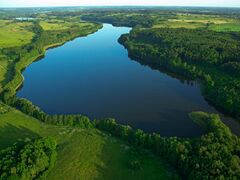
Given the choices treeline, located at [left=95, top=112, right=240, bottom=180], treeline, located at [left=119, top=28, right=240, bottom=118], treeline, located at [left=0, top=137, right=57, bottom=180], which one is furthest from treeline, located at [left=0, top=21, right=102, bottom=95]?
treeline, located at [left=95, top=112, right=240, bottom=180]

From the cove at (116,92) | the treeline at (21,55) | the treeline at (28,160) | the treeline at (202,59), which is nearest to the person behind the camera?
the treeline at (28,160)

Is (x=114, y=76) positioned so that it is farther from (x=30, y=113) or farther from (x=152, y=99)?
(x=30, y=113)

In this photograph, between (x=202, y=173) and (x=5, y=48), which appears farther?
(x=5, y=48)

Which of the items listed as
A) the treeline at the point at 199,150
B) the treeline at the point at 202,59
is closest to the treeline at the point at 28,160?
the treeline at the point at 199,150

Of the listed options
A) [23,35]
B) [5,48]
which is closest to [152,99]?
[5,48]

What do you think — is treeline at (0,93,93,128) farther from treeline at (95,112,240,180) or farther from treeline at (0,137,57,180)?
treeline at (0,137,57,180)

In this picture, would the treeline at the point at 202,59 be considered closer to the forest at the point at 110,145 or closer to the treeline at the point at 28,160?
the forest at the point at 110,145

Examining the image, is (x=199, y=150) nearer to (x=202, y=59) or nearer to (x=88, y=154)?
(x=88, y=154)
